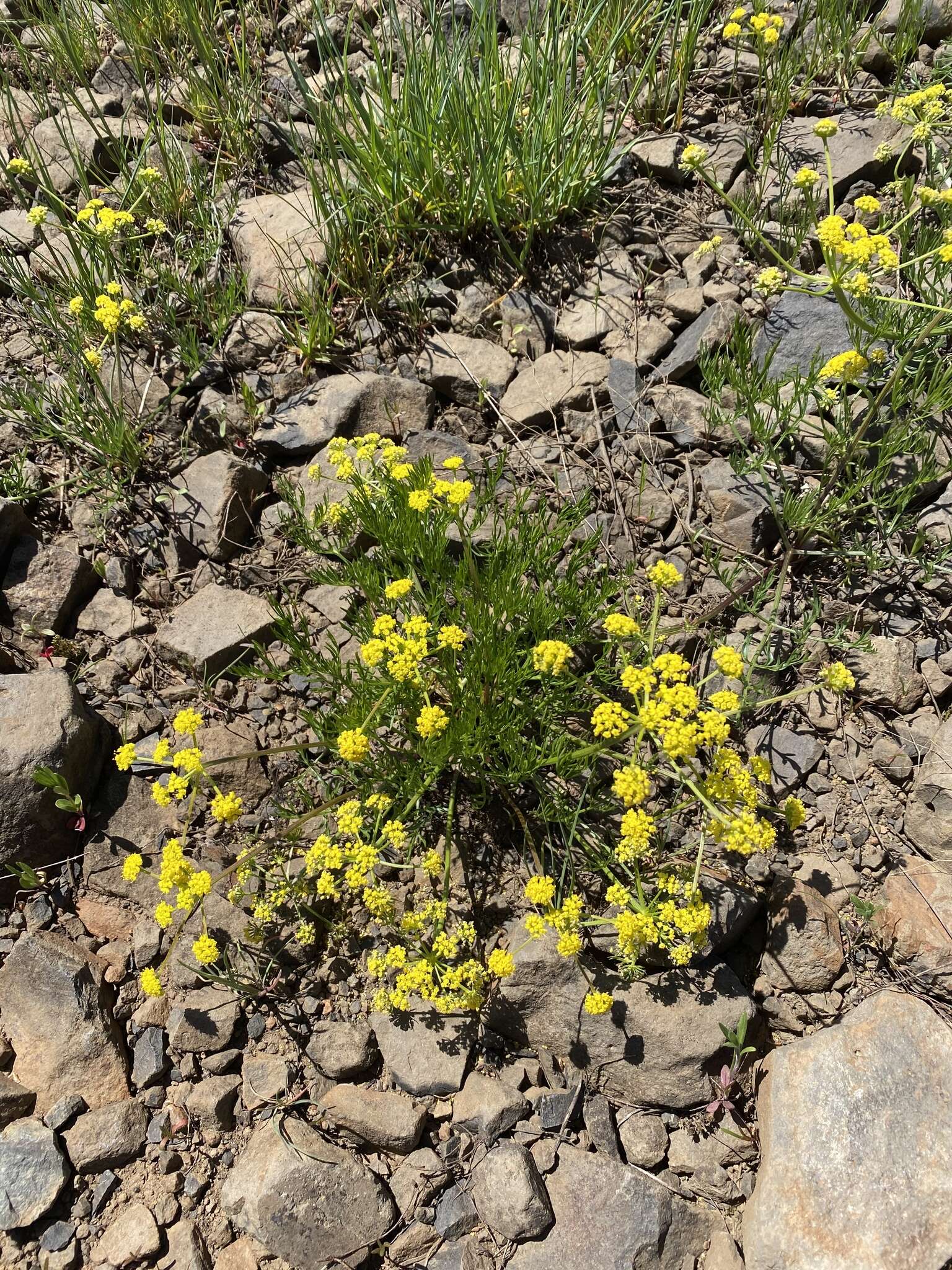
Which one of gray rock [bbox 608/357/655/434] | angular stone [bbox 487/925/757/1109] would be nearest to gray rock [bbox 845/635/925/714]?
angular stone [bbox 487/925/757/1109]

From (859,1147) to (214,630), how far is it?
10.6 feet

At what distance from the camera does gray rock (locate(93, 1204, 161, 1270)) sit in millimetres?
2875

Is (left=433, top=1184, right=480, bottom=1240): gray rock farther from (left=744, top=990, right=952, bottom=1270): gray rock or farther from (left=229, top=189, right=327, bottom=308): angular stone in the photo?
(left=229, top=189, right=327, bottom=308): angular stone

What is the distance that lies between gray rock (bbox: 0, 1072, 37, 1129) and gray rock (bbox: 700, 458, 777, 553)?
12.2ft

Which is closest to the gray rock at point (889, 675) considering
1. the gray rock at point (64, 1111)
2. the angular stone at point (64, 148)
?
the gray rock at point (64, 1111)

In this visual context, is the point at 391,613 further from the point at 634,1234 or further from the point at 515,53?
the point at 515,53

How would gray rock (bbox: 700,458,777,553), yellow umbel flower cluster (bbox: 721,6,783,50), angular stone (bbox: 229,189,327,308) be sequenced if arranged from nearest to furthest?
gray rock (bbox: 700,458,777,553), yellow umbel flower cluster (bbox: 721,6,783,50), angular stone (bbox: 229,189,327,308)

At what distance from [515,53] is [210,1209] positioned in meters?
6.29

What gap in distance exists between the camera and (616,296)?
4.61m

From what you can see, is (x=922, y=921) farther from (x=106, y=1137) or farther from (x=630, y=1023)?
(x=106, y=1137)

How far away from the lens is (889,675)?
12.0ft

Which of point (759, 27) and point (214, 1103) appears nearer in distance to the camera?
point (214, 1103)

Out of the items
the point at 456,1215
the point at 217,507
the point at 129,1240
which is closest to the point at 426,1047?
the point at 456,1215

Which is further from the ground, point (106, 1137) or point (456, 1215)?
point (106, 1137)
